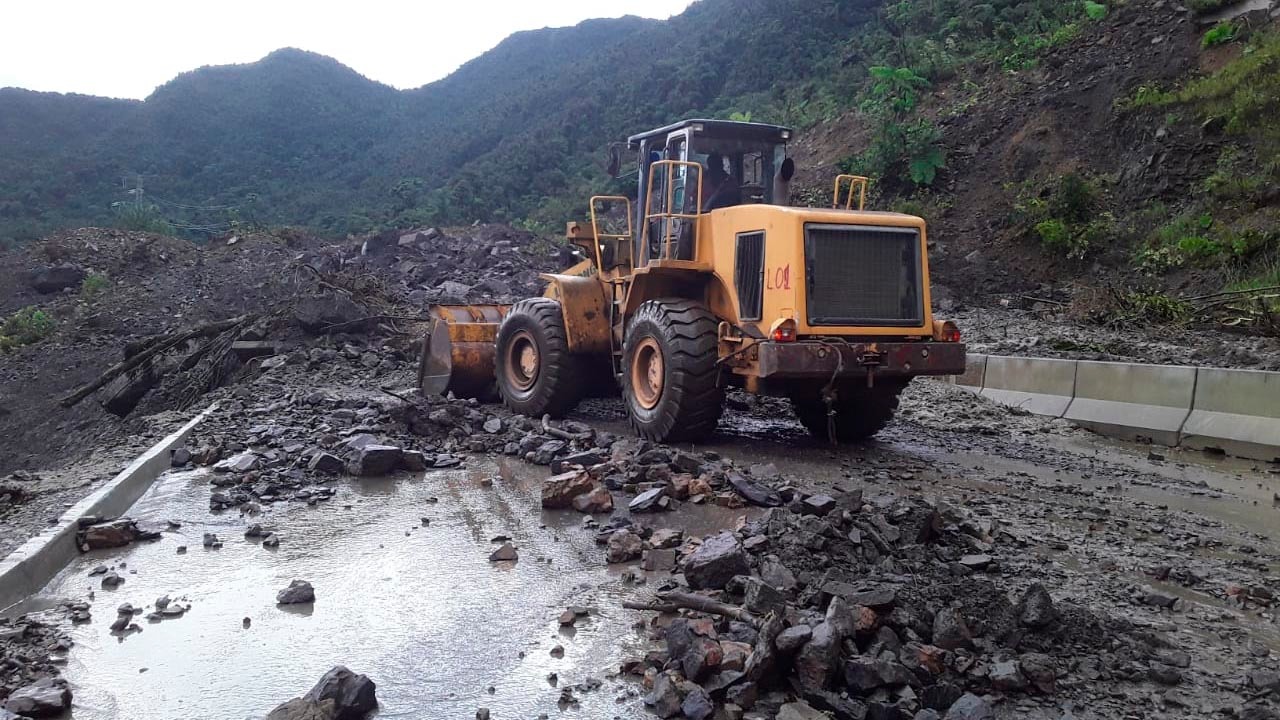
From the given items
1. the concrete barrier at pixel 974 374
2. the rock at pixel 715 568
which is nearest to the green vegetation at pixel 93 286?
the concrete barrier at pixel 974 374

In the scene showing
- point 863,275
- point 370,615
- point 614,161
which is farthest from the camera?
point 614,161

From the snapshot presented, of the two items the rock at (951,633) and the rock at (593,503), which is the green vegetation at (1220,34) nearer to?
the rock at (593,503)

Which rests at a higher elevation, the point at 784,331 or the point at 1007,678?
the point at 784,331

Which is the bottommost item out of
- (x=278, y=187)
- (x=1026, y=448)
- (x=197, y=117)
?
(x=1026, y=448)

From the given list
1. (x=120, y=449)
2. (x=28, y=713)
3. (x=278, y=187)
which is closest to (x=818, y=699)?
(x=28, y=713)

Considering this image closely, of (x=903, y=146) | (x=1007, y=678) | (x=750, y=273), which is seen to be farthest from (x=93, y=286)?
(x=1007, y=678)

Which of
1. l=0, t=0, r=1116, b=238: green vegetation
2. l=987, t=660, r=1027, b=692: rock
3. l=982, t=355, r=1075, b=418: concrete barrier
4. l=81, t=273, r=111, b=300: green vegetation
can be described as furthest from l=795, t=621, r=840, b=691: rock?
l=81, t=273, r=111, b=300: green vegetation

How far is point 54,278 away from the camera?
2153 centimetres

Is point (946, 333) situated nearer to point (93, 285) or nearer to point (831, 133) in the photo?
point (831, 133)

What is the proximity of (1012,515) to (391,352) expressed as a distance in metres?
9.36

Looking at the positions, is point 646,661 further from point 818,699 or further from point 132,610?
point 132,610

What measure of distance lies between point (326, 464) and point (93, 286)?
16.6 metres

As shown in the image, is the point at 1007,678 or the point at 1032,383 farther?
the point at 1032,383

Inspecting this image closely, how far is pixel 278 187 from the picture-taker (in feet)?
170
